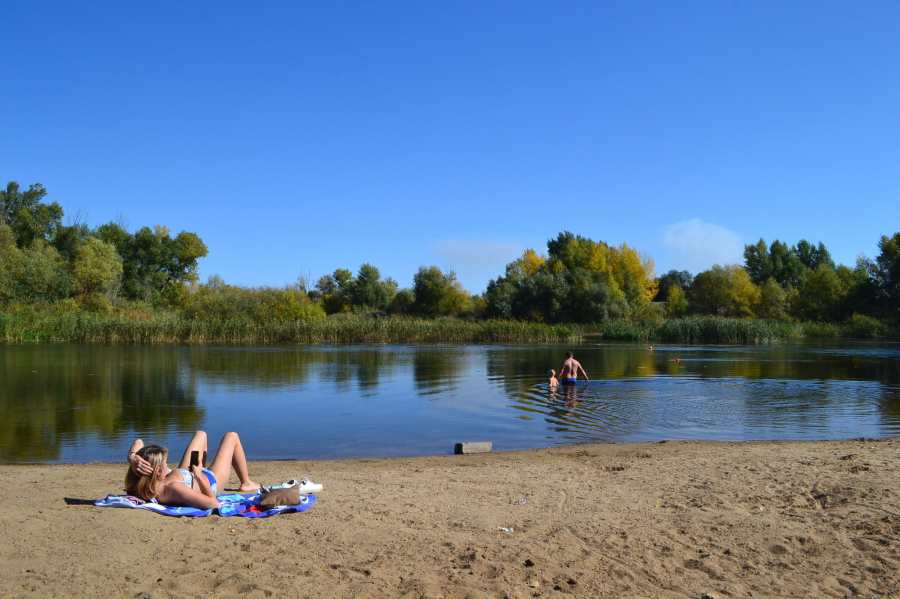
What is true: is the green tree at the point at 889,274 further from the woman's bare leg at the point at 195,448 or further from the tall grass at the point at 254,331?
the woman's bare leg at the point at 195,448

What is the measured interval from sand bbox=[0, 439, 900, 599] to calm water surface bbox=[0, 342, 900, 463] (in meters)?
4.25

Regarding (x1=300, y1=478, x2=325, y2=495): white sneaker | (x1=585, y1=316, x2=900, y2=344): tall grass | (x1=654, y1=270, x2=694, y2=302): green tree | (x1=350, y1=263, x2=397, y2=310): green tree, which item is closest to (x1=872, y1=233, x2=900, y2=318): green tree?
(x1=585, y1=316, x2=900, y2=344): tall grass

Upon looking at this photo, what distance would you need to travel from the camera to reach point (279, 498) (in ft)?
20.8

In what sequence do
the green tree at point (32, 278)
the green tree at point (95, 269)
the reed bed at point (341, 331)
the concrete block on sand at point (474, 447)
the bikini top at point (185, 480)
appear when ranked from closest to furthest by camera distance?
the bikini top at point (185, 480)
the concrete block on sand at point (474, 447)
the reed bed at point (341, 331)
the green tree at point (32, 278)
the green tree at point (95, 269)

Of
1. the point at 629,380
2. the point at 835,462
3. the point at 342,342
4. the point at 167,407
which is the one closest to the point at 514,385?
the point at 629,380

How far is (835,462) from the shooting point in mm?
8844

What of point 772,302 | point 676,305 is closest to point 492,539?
point 676,305

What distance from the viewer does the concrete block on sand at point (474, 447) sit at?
10891mm

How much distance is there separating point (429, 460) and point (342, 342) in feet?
134

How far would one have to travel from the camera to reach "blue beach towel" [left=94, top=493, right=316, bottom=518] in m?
6.05

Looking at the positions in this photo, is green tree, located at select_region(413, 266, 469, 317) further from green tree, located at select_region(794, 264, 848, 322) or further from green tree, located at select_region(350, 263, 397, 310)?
green tree, located at select_region(794, 264, 848, 322)

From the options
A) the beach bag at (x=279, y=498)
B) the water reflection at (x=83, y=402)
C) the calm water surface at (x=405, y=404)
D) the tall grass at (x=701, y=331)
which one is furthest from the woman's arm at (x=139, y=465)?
the tall grass at (x=701, y=331)

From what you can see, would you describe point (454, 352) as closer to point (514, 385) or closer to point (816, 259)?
point (514, 385)

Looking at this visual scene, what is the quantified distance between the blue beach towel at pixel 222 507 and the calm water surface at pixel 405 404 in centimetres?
463
